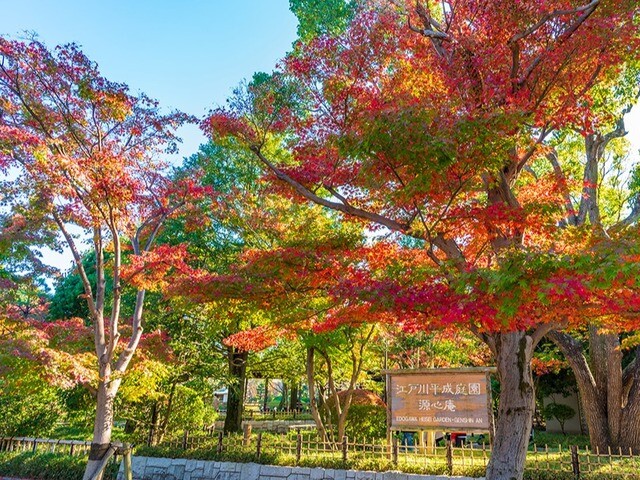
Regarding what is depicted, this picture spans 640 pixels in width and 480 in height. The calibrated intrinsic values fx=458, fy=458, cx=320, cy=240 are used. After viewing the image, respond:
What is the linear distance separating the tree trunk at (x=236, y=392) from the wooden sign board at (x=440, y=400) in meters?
5.94

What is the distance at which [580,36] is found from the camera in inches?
228

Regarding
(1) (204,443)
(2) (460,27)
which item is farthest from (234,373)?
(2) (460,27)

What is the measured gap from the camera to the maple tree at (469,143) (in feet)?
15.4

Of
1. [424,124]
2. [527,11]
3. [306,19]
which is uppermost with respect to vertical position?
[306,19]

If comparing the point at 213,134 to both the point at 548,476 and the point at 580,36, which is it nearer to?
the point at 580,36

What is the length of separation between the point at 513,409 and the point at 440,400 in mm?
2946

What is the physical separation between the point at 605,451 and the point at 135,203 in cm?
1144

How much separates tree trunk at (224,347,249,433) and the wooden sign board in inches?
234

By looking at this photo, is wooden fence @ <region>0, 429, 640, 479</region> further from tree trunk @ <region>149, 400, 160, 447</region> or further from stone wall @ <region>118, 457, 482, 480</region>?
tree trunk @ <region>149, 400, 160, 447</region>

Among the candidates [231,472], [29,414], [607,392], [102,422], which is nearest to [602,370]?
[607,392]

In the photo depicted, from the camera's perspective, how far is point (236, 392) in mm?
13547

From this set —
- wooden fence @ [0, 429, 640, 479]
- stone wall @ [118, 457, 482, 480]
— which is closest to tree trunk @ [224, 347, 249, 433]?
wooden fence @ [0, 429, 640, 479]

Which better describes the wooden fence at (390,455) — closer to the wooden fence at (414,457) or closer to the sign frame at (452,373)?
the wooden fence at (414,457)

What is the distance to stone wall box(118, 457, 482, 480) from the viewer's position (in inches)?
324
